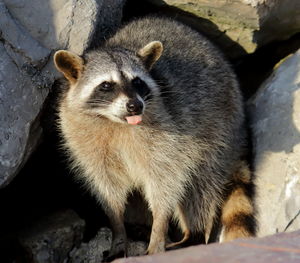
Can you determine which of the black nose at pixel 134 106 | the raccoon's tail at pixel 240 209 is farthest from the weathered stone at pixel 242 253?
the raccoon's tail at pixel 240 209

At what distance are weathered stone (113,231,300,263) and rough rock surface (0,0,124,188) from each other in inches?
51.6

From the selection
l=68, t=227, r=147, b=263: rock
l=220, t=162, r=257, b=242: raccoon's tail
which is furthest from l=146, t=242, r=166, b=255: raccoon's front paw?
l=220, t=162, r=257, b=242: raccoon's tail

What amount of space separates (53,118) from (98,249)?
0.88m

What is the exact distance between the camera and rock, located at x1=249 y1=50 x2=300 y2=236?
3.99 m

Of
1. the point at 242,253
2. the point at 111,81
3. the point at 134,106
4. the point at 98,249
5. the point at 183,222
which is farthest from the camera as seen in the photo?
the point at 183,222

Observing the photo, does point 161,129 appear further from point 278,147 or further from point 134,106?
point 278,147

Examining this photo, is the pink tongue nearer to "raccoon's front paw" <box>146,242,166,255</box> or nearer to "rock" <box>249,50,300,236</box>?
"raccoon's front paw" <box>146,242,166,255</box>

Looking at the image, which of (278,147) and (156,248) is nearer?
(156,248)

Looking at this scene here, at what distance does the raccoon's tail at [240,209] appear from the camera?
4.08m

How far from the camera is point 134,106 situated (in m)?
3.43

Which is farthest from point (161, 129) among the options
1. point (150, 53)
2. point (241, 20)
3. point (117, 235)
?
point (241, 20)

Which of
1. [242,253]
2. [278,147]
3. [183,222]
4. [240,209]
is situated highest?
[242,253]

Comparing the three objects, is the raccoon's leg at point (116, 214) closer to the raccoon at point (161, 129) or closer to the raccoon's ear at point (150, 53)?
the raccoon at point (161, 129)

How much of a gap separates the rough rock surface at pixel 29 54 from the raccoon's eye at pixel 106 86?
1.34 ft
